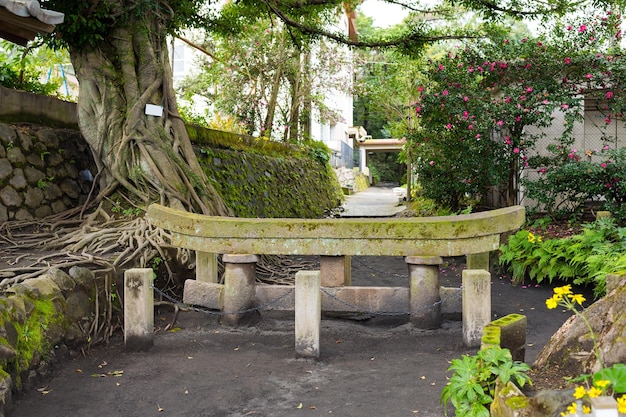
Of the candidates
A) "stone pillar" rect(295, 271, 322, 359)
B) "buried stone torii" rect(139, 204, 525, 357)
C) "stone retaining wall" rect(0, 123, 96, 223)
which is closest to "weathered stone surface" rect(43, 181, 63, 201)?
"stone retaining wall" rect(0, 123, 96, 223)

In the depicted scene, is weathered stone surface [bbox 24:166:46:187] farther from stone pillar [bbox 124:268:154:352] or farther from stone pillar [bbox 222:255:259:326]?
stone pillar [bbox 222:255:259:326]

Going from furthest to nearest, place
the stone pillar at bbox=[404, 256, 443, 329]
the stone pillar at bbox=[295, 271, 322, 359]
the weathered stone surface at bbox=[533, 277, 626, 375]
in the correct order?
the stone pillar at bbox=[404, 256, 443, 329] < the stone pillar at bbox=[295, 271, 322, 359] < the weathered stone surface at bbox=[533, 277, 626, 375]

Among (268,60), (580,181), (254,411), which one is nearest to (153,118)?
(254,411)

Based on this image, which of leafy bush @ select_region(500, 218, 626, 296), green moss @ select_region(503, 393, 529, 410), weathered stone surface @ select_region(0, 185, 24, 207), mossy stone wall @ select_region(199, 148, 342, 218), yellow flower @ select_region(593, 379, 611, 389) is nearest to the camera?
yellow flower @ select_region(593, 379, 611, 389)

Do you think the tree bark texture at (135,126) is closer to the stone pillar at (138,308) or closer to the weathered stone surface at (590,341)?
the stone pillar at (138,308)

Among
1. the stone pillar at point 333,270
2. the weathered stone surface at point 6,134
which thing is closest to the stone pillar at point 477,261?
the stone pillar at point 333,270

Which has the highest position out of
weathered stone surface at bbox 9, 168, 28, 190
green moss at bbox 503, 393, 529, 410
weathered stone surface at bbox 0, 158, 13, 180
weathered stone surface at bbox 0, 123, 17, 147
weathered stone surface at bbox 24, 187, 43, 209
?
weathered stone surface at bbox 0, 123, 17, 147

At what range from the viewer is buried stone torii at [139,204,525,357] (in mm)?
5887

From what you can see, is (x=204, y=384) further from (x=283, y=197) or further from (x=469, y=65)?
(x=283, y=197)

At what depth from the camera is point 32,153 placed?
25.6 ft

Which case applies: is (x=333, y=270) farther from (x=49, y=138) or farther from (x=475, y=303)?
(x=49, y=138)

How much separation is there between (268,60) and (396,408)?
49.1ft

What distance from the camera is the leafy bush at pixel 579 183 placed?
9516mm

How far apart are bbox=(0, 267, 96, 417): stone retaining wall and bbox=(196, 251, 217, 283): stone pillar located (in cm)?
120
